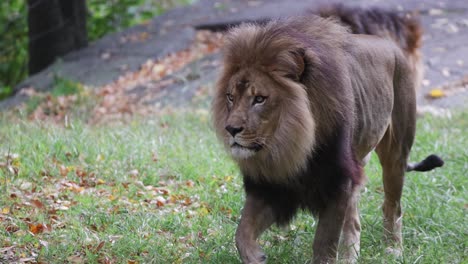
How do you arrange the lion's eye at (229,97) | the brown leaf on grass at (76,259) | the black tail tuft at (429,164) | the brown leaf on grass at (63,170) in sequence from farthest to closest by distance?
the brown leaf on grass at (63,170) < the black tail tuft at (429,164) < the brown leaf on grass at (76,259) < the lion's eye at (229,97)

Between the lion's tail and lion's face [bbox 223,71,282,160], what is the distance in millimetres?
1454

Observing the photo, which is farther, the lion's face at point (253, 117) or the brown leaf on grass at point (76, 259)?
the brown leaf on grass at point (76, 259)

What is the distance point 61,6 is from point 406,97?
374 inches

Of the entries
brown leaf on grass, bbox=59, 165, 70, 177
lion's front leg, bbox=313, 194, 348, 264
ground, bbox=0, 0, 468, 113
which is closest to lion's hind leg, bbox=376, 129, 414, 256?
lion's front leg, bbox=313, 194, 348, 264

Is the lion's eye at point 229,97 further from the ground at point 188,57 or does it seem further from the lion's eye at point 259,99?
the ground at point 188,57

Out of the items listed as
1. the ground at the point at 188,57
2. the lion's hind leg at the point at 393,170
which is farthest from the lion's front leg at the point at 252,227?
the ground at the point at 188,57

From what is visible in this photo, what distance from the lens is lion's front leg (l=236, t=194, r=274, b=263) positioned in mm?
4211

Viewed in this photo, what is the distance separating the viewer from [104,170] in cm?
648

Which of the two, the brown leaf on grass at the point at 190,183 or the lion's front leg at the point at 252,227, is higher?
the lion's front leg at the point at 252,227

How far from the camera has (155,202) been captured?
5.88m

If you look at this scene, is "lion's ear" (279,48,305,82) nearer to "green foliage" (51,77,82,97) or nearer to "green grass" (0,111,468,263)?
"green grass" (0,111,468,263)

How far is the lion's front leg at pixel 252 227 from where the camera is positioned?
13.8ft

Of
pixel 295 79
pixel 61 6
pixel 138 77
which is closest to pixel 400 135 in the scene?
pixel 295 79

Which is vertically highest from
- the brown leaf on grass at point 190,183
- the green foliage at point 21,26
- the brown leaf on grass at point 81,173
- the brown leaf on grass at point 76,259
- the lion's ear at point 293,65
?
the lion's ear at point 293,65
